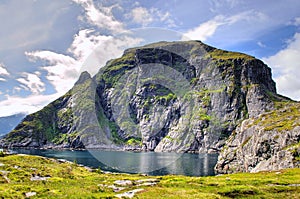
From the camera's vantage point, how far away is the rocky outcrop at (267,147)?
105875mm

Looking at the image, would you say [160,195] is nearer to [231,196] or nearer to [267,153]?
[231,196]

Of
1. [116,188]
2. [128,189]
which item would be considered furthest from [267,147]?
[116,188]

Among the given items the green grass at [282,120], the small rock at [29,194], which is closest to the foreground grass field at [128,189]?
the small rock at [29,194]

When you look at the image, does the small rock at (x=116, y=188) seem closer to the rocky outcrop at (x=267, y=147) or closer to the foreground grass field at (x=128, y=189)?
the foreground grass field at (x=128, y=189)

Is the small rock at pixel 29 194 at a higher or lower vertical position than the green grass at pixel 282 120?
lower

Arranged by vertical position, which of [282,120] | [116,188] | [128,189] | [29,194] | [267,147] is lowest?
[116,188]

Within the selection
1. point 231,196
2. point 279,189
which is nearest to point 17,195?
point 231,196

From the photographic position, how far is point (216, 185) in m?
43.2

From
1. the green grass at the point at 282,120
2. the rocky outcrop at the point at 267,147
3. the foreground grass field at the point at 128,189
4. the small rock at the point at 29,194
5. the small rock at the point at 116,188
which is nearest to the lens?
the small rock at the point at 29,194

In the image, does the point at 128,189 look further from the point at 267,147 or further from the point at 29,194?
the point at 267,147

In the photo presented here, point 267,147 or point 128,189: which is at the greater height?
point 267,147

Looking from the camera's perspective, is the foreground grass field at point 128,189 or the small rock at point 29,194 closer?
the small rock at point 29,194

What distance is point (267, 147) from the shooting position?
125m

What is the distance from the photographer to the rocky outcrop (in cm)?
10588
